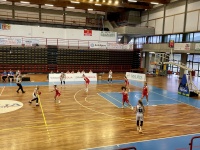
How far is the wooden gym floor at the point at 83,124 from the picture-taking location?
8.62m

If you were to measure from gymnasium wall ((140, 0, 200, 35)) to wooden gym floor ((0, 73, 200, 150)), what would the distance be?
50.8 ft

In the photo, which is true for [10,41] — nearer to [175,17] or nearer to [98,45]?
[98,45]

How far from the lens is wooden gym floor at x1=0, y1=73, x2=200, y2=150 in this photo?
8.62 meters

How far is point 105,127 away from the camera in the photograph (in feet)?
34.4

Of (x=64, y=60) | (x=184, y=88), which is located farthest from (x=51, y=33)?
(x=184, y=88)

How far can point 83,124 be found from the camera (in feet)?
35.4

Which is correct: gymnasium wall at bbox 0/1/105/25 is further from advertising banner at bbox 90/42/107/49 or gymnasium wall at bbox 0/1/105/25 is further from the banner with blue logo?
the banner with blue logo

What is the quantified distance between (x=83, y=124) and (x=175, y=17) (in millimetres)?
25481

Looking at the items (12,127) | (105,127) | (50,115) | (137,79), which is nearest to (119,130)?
(105,127)

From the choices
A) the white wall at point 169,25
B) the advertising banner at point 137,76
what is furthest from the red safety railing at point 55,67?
the white wall at point 169,25

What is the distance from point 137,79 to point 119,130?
60.2 feet

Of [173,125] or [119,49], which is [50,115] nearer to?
[173,125]

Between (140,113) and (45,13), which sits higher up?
(45,13)

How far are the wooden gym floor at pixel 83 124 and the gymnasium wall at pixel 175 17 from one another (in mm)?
15487
